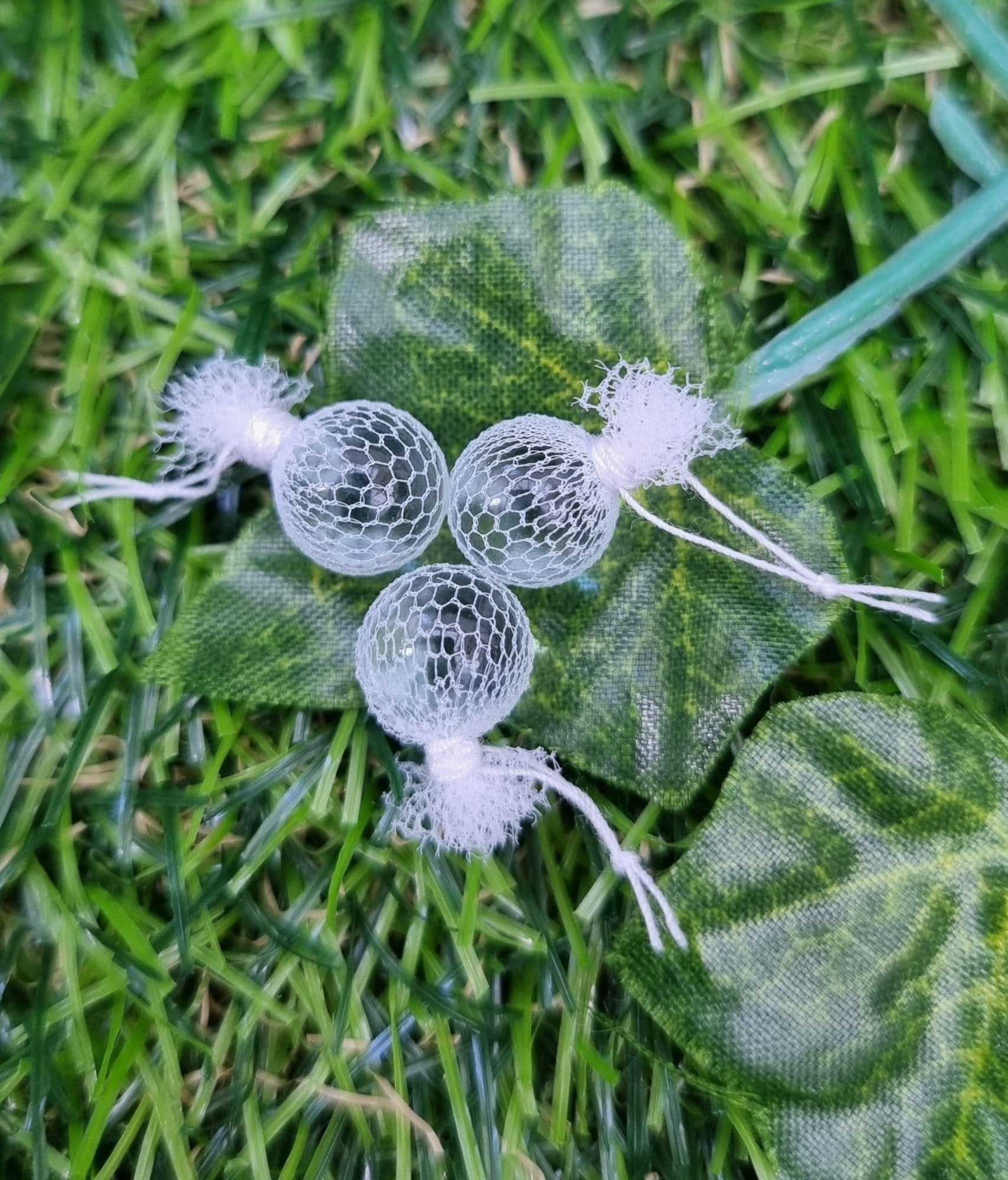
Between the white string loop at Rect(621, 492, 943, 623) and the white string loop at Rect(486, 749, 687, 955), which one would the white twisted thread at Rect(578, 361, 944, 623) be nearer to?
the white string loop at Rect(621, 492, 943, 623)

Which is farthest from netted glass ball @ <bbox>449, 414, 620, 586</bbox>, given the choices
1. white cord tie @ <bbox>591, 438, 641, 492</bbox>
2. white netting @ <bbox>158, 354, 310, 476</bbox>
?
white netting @ <bbox>158, 354, 310, 476</bbox>

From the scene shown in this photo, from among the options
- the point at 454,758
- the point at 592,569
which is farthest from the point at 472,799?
the point at 592,569

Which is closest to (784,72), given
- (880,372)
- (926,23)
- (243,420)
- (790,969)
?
(926,23)

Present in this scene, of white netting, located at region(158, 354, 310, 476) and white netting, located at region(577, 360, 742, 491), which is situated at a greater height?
white netting, located at region(577, 360, 742, 491)

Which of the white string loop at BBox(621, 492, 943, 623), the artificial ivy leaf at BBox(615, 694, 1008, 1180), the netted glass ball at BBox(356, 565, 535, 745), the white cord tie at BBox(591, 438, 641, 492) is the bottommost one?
the artificial ivy leaf at BBox(615, 694, 1008, 1180)

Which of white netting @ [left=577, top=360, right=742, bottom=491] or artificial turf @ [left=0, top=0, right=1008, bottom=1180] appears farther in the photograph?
artificial turf @ [left=0, top=0, right=1008, bottom=1180]

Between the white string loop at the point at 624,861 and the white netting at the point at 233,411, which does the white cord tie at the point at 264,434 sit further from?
the white string loop at the point at 624,861
